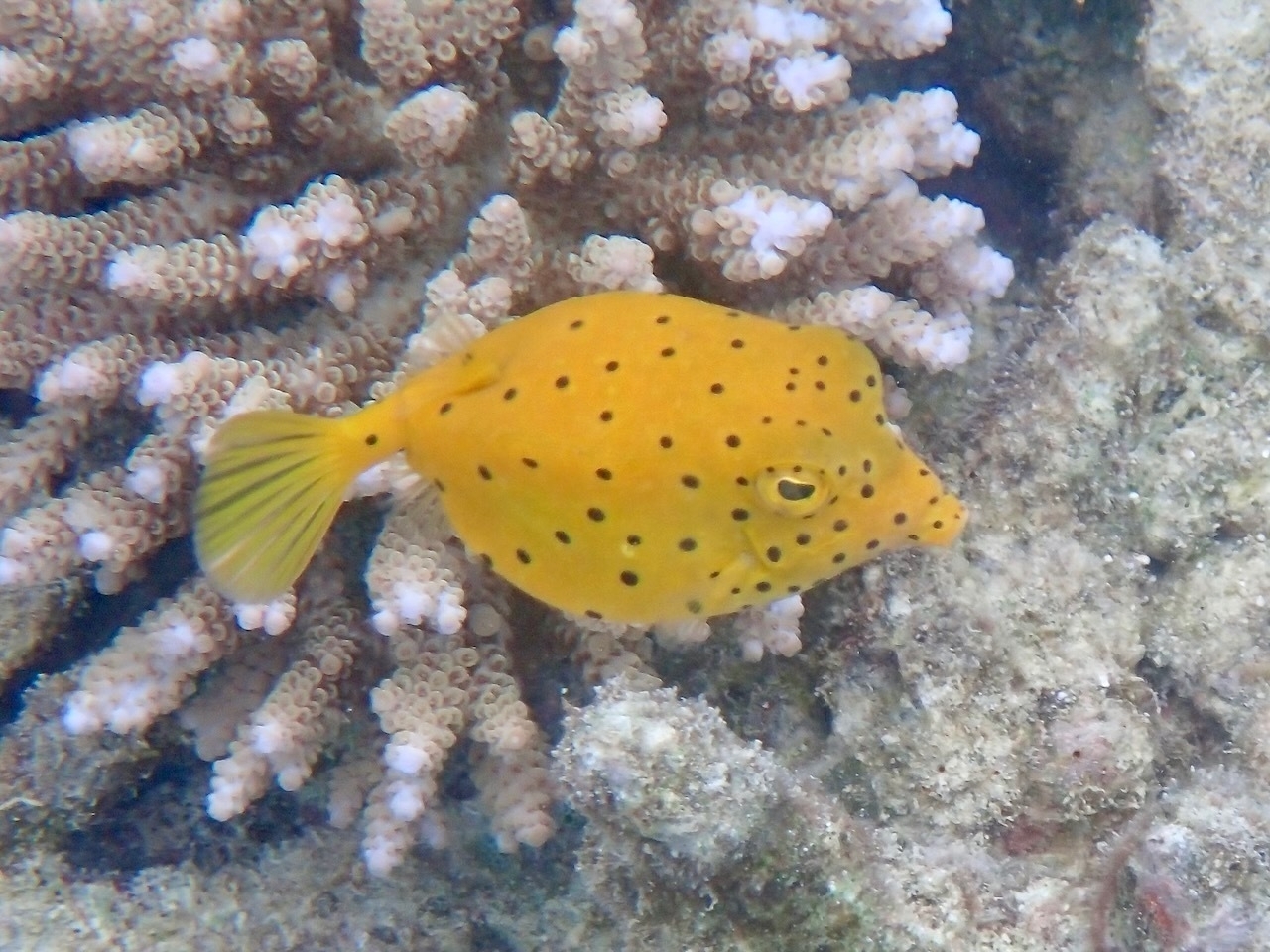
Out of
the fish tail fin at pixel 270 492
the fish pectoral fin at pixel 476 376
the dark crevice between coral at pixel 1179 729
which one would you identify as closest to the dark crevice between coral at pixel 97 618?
the fish tail fin at pixel 270 492

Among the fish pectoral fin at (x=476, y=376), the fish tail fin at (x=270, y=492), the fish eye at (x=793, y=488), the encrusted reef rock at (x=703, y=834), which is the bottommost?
the encrusted reef rock at (x=703, y=834)

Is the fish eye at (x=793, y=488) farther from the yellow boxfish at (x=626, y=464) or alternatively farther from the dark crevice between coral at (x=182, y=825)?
the dark crevice between coral at (x=182, y=825)

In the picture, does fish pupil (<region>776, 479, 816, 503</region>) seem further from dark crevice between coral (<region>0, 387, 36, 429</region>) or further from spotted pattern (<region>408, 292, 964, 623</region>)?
dark crevice between coral (<region>0, 387, 36, 429</region>)

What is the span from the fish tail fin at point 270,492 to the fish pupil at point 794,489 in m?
0.87

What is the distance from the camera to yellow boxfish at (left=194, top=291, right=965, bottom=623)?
1989 millimetres

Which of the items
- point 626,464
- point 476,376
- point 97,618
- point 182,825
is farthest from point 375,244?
point 182,825

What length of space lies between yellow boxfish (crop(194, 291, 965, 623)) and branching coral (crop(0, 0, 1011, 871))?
0.28m

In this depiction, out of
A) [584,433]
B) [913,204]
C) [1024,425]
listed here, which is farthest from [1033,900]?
[913,204]

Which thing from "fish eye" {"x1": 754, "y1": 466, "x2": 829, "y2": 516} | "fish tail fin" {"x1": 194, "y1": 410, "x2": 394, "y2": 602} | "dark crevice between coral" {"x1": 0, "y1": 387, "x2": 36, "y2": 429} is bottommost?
"dark crevice between coral" {"x1": 0, "y1": 387, "x2": 36, "y2": 429}

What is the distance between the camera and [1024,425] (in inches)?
108

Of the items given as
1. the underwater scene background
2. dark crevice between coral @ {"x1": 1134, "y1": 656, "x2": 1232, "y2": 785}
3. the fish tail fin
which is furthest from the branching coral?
dark crevice between coral @ {"x1": 1134, "y1": 656, "x2": 1232, "y2": 785}

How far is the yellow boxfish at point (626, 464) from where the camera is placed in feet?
6.53

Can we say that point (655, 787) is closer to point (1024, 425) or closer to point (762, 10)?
point (1024, 425)

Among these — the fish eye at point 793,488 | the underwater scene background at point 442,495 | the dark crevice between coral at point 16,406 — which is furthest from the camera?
the dark crevice between coral at point 16,406
